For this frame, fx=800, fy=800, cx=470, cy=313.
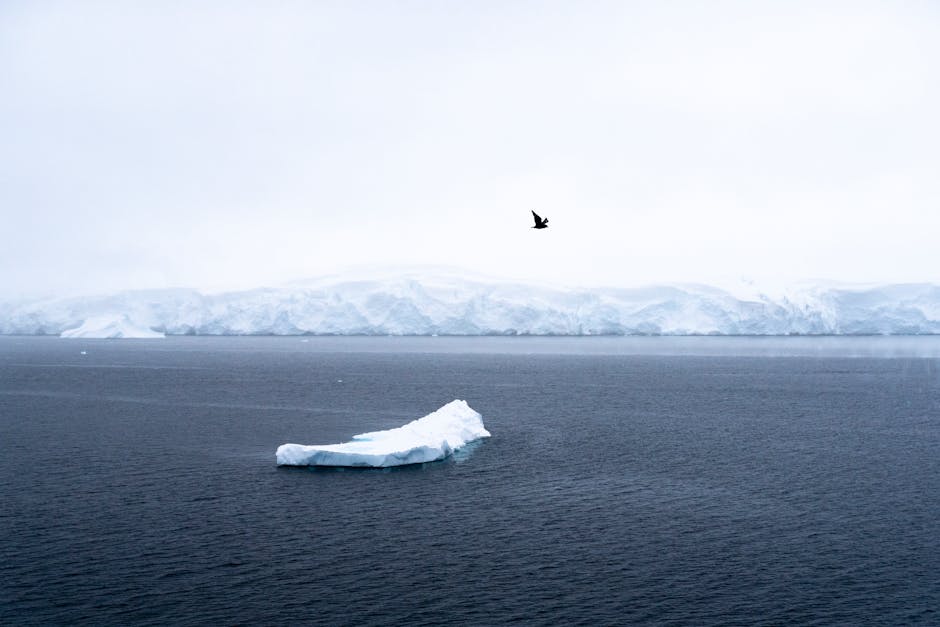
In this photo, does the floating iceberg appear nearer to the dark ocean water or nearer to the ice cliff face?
the dark ocean water

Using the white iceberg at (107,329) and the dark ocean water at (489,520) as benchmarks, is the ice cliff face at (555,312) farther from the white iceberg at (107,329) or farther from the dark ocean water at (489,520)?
the dark ocean water at (489,520)

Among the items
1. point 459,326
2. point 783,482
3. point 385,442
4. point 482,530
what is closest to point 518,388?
point 385,442

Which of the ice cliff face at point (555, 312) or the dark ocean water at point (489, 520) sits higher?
the ice cliff face at point (555, 312)

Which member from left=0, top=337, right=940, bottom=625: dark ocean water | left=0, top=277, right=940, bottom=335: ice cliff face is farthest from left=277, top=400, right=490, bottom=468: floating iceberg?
left=0, top=277, right=940, bottom=335: ice cliff face

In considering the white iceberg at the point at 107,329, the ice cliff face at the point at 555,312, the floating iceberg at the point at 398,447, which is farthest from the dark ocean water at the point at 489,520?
the white iceberg at the point at 107,329

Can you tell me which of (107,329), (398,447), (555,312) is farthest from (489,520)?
(107,329)

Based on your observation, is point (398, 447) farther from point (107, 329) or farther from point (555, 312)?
point (107, 329)
